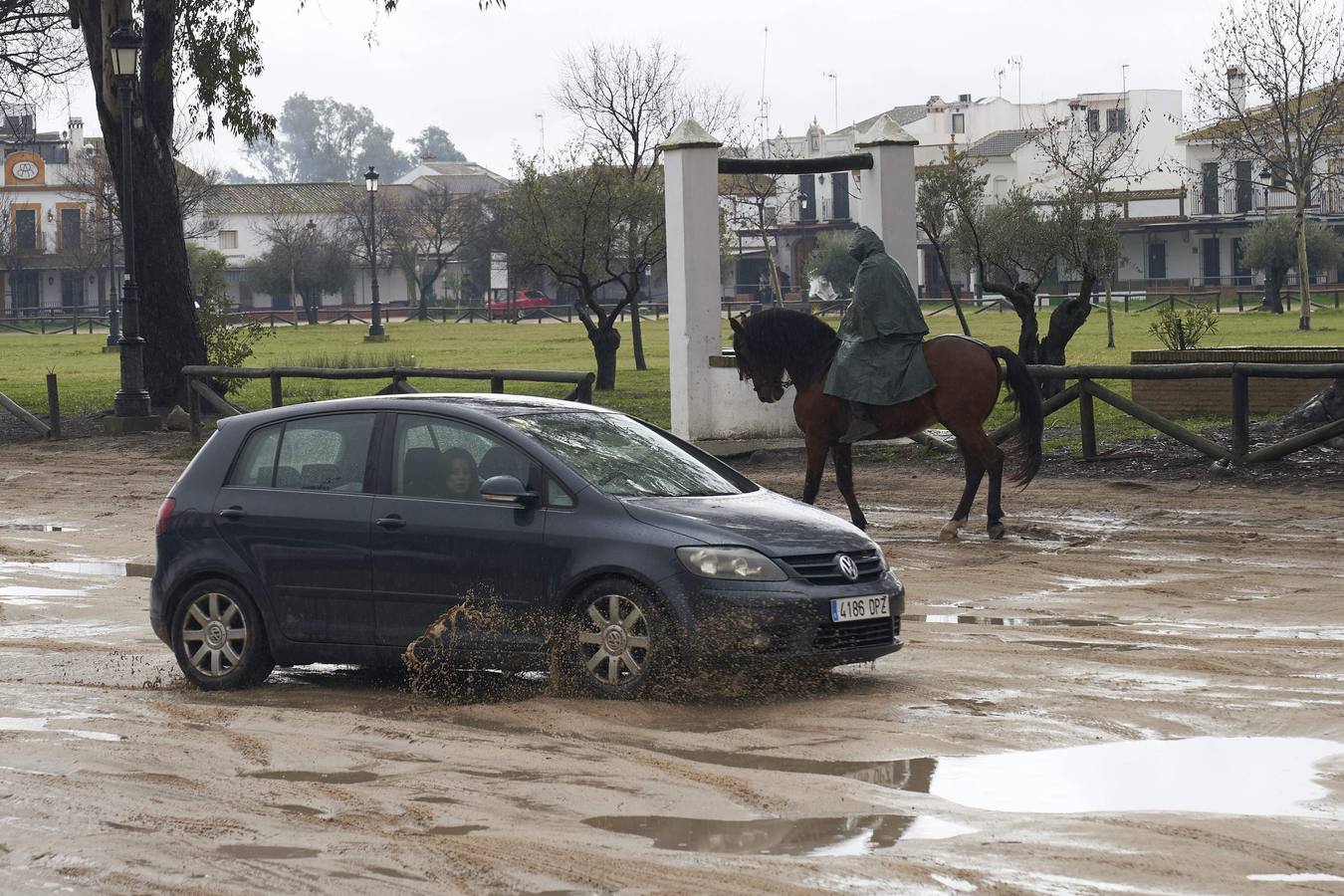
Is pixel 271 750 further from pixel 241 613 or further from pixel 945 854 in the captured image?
pixel 945 854

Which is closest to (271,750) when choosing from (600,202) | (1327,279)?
(600,202)

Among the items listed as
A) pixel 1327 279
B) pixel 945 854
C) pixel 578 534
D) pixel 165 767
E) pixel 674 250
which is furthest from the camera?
pixel 1327 279

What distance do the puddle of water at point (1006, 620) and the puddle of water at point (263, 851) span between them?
17.2 feet

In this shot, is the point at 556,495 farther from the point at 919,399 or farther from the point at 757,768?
the point at 919,399

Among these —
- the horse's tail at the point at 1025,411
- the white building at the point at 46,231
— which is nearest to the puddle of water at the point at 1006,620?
the horse's tail at the point at 1025,411

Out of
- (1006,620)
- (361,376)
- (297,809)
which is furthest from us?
(361,376)

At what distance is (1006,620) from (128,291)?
19.1 metres

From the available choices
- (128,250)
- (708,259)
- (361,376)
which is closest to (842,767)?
(708,259)

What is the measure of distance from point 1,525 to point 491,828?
12324 millimetres

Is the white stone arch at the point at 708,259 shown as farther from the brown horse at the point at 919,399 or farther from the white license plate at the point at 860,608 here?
the white license plate at the point at 860,608

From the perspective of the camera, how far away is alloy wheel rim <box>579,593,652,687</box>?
8.25m

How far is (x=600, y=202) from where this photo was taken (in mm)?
35812

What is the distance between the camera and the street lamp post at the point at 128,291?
26.1 m

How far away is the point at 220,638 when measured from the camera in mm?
9281
